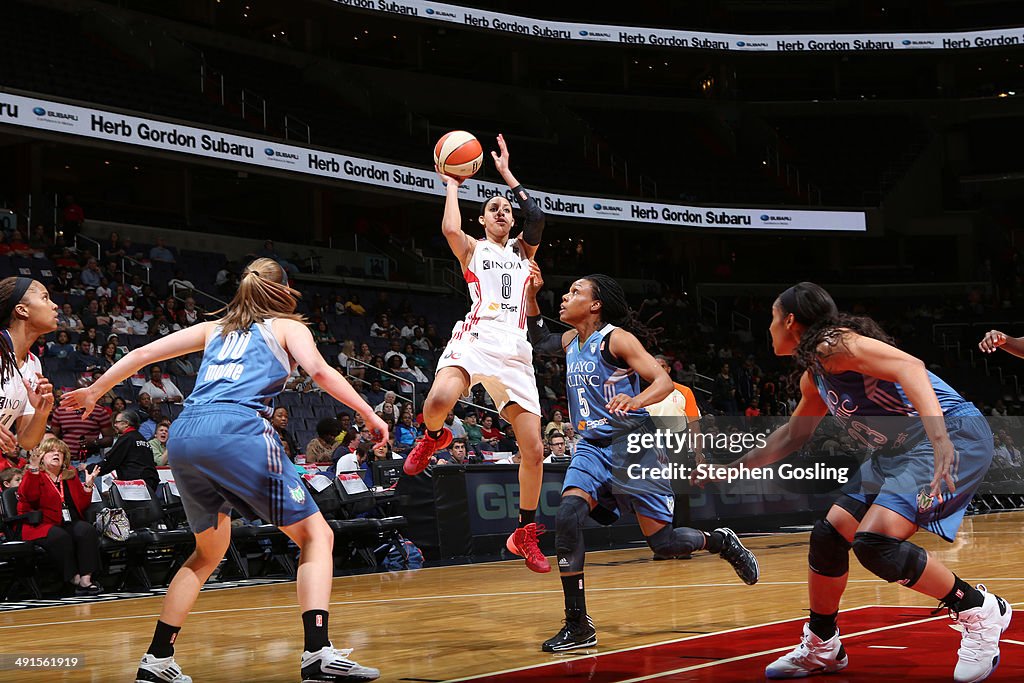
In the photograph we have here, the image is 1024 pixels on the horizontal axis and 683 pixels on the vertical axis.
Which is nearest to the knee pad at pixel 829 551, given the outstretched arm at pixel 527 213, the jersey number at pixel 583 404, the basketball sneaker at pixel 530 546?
the jersey number at pixel 583 404

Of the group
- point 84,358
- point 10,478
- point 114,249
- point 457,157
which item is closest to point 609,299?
point 457,157

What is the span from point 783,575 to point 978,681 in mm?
5296

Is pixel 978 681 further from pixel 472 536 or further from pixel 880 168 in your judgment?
pixel 880 168

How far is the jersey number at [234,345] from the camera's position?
479cm

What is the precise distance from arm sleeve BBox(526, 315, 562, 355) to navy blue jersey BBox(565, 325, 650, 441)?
866mm

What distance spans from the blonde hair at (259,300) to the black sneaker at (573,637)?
2.25 meters

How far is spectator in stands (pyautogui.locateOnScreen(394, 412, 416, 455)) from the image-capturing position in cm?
1496

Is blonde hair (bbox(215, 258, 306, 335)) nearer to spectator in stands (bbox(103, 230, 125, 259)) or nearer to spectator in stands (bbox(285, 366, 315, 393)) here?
spectator in stands (bbox(285, 366, 315, 393))

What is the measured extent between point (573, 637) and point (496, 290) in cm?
235

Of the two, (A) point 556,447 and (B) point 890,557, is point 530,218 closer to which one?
(B) point 890,557

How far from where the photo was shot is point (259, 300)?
4.92 meters

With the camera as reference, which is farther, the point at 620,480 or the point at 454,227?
the point at 454,227

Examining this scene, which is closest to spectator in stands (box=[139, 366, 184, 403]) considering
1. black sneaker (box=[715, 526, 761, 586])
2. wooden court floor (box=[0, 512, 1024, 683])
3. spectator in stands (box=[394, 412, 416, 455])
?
spectator in stands (box=[394, 412, 416, 455])

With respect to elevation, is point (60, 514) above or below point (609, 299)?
below
